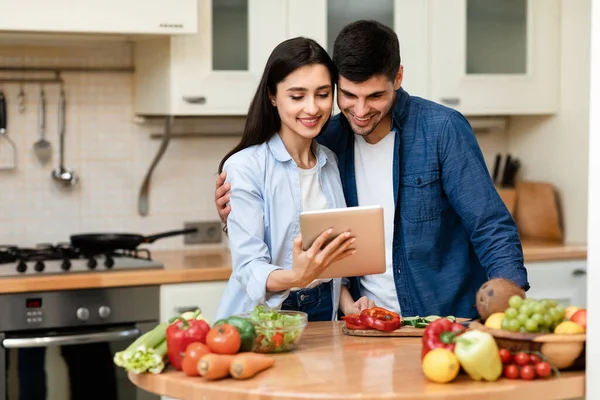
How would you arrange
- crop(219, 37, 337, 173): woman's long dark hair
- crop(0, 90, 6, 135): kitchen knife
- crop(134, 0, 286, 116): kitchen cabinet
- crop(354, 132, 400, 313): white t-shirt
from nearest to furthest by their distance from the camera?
crop(219, 37, 337, 173): woman's long dark hair
crop(354, 132, 400, 313): white t-shirt
crop(134, 0, 286, 116): kitchen cabinet
crop(0, 90, 6, 135): kitchen knife

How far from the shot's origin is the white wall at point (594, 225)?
6.66ft

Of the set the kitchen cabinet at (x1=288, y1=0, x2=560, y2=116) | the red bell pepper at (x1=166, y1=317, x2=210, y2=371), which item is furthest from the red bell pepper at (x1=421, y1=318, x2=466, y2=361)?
the kitchen cabinet at (x1=288, y1=0, x2=560, y2=116)

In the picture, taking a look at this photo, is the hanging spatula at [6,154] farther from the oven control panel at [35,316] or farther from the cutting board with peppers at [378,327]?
the cutting board with peppers at [378,327]

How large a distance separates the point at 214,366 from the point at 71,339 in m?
1.57

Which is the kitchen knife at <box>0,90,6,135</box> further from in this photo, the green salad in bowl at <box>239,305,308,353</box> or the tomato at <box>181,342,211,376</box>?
the tomato at <box>181,342,211,376</box>

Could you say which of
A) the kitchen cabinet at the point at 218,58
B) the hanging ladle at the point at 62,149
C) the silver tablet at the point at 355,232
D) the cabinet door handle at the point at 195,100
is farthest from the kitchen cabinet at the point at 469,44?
the silver tablet at the point at 355,232

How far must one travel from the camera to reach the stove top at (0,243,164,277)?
3.49m

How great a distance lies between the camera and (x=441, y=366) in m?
1.98

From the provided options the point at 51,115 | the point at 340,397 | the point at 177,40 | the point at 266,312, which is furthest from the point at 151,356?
the point at 51,115

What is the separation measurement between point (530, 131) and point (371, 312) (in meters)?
2.35

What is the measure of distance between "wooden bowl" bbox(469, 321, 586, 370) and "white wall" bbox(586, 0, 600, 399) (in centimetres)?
4

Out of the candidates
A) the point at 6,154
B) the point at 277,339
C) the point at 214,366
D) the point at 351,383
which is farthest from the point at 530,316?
the point at 6,154

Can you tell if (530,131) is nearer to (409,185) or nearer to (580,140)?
(580,140)

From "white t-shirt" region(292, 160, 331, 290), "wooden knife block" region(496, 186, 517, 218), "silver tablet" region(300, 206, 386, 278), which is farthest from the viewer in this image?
"wooden knife block" region(496, 186, 517, 218)
